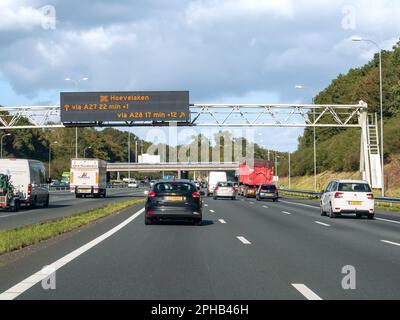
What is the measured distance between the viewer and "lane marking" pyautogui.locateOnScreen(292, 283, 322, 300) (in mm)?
8688

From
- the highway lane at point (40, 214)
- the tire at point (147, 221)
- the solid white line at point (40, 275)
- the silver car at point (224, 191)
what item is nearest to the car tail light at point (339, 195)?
the tire at point (147, 221)

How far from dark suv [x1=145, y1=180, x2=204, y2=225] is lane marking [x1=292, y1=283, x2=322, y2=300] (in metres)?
12.0

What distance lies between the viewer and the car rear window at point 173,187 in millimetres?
21828

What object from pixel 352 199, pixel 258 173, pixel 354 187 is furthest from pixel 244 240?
pixel 258 173

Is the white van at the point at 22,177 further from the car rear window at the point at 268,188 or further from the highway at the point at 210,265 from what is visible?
the car rear window at the point at 268,188

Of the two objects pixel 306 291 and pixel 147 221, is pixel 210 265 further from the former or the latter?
pixel 147 221

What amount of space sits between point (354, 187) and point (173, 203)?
996cm

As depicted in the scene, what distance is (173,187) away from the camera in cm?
2203

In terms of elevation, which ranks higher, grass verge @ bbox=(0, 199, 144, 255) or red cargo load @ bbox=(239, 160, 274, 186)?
red cargo load @ bbox=(239, 160, 274, 186)

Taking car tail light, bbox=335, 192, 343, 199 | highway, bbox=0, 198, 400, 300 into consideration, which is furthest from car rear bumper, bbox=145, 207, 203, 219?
car tail light, bbox=335, 192, 343, 199

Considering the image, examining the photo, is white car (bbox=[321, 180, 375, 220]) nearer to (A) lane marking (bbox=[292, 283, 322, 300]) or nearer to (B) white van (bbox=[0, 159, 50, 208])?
(B) white van (bbox=[0, 159, 50, 208])

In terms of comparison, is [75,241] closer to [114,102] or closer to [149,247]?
[149,247]

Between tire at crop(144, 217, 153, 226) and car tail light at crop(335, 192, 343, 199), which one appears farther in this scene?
car tail light at crop(335, 192, 343, 199)

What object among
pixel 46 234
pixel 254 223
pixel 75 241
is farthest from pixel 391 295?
pixel 254 223
